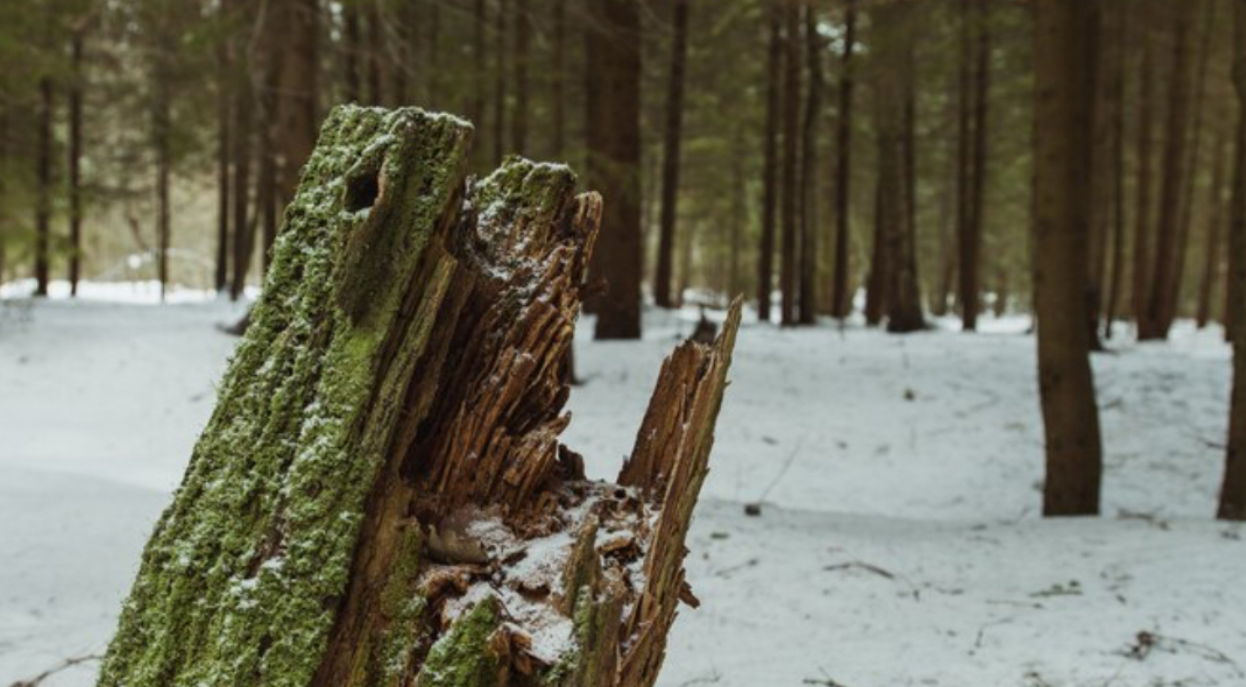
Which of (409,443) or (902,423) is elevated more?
(409,443)

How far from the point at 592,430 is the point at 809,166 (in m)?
9.37

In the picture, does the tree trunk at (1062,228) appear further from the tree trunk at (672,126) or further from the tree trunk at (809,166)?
the tree trunk at (809,166)

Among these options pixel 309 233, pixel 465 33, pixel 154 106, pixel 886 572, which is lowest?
pixel 886 572

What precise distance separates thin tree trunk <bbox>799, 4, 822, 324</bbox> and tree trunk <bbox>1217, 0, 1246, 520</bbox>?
10203 millimetres

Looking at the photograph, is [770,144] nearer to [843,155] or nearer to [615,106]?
[843,155]

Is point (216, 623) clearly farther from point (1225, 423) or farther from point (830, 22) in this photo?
point (830, 22)

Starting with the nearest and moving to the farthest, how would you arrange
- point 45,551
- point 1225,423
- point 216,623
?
1. point 216,623
2. point 45,551
3. point 1225,423

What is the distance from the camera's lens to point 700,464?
2.21 metres

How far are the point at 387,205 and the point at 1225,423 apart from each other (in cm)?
980

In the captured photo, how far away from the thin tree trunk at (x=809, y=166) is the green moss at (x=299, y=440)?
46.9ft

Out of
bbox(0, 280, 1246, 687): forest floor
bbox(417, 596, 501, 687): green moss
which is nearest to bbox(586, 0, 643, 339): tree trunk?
bbox(0, 280, 1246, 687): forest floor

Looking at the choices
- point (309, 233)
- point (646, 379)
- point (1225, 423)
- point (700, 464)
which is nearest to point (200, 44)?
point (646, 379)

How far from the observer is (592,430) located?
897cm

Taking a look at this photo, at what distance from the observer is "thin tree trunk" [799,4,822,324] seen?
51.7 feet
